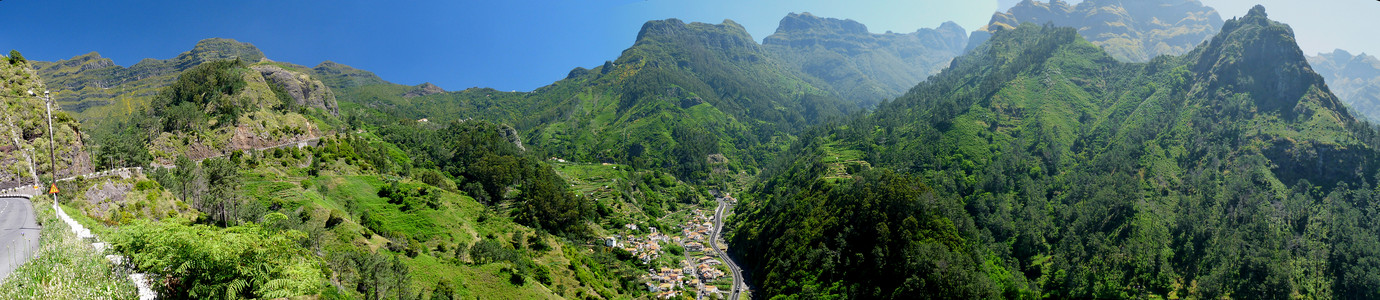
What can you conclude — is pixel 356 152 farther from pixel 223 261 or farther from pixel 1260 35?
pixel 1260 35

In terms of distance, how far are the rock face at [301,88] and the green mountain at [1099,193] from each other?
82809mm

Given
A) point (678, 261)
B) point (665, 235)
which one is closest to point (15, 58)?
point (678, 261)

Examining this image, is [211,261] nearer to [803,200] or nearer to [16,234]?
[16,234]

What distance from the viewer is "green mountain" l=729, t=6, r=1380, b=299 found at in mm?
75312

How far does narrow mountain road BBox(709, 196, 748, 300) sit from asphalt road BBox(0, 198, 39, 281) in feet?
215

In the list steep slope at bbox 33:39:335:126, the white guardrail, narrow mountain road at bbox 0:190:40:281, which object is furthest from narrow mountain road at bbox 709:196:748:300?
steep slope at bbox 33:39:335:126

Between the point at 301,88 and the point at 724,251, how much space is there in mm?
83568

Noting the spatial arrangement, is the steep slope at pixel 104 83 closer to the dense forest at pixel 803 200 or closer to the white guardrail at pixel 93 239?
the dense forest at pixel 803 200

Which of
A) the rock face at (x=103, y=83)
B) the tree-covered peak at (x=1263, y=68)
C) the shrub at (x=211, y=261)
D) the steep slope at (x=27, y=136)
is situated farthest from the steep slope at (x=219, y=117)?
the tree-covered peak at (x=1263, y=68)

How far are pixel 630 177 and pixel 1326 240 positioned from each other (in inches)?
4851

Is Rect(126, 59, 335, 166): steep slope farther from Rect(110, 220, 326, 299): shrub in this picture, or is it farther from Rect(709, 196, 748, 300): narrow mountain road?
Rect(709, 196, 748, 300): narrow mountain road

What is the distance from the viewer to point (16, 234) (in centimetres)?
1998

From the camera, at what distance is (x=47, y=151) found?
107 feet

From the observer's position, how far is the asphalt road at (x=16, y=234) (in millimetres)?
17594
